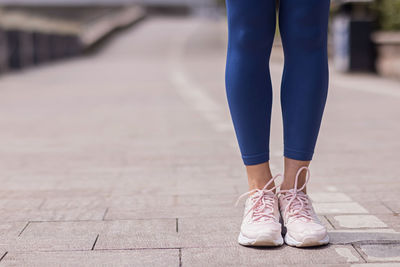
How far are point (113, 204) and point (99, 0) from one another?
67378 mm

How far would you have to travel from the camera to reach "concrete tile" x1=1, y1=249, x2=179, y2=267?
1.85 meters

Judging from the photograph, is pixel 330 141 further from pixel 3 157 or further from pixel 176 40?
pixel 176 40

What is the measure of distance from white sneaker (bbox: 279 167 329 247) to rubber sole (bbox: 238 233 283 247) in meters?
0.04

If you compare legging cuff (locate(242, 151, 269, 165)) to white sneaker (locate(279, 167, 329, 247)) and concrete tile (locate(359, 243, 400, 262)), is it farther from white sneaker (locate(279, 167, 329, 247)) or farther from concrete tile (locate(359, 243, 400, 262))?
concrete tile (locate(359, 243, 400, 262))

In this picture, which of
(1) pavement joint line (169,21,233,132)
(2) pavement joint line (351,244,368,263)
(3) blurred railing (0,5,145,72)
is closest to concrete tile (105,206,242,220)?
(2) pavement joint line (351,244,368,263)

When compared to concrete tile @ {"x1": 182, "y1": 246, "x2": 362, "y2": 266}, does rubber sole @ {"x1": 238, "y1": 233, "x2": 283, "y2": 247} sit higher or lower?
higher

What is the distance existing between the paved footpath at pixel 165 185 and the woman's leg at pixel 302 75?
1.02ft

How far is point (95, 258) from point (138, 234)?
273mm

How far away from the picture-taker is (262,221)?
2057 mm

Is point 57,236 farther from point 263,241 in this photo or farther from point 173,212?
point 263,241

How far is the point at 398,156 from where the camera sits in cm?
366

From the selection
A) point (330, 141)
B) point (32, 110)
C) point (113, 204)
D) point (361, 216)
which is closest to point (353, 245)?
point (361, 216)

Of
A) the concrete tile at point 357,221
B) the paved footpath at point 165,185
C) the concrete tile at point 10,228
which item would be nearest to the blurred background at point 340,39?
the paved footpath at point 165,185

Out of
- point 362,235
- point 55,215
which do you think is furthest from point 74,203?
point 362,235
